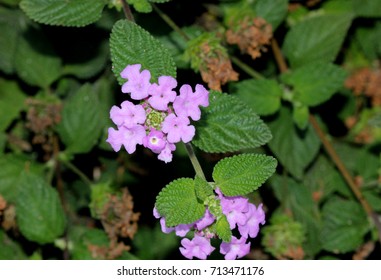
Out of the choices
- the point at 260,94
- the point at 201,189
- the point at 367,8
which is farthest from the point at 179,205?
the point at 367,8

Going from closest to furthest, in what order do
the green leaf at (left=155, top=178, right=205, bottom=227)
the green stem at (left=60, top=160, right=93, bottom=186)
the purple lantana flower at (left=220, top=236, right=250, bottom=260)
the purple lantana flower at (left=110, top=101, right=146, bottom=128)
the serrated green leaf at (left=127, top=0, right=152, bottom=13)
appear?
the purple lantana flower at (left=110, top=101, right=146, bottom=128)
the green leaf at (left=155, top=178, right=205, bottom=227)
the purple lantana flower at (left=220, top=236, right=250, bottom=260)
the serrated green leaf at (left=127, top=0, right=152, bottom=13)
the green stem at (left=60, top=160, right=93, bottom=186)

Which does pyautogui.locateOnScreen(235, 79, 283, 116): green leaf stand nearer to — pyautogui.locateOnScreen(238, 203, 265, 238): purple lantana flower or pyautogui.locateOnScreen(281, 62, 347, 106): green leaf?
pyautogui.locateOnScreen(281, 62, 347, 106): green leaf

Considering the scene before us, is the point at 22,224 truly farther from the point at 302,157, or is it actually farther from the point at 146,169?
the point at 302,157

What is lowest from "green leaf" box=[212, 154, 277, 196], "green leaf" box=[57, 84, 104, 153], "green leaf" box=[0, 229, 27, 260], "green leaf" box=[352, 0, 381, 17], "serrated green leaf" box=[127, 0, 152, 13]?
"green leaf" box=[0, 229, 27, 260]

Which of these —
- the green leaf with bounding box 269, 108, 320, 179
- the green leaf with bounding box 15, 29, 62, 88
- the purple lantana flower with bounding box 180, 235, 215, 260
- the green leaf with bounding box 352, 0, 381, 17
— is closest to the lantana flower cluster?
the purple lantana flower with bounding box 180, 235, 215, 260

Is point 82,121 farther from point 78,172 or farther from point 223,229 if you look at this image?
point 223,229

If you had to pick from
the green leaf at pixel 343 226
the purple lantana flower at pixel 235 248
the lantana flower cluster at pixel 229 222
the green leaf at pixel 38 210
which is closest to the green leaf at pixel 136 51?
the lantana flower cluster at pixel 229 222
